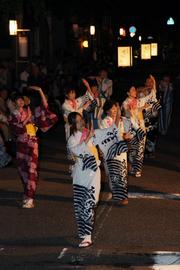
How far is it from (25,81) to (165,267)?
44.6ft

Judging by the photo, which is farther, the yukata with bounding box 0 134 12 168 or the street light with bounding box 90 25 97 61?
the street light with bounding box 90 25 97 61

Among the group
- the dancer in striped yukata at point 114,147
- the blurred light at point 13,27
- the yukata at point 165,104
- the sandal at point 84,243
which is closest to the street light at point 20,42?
the blurred light at point 13,27

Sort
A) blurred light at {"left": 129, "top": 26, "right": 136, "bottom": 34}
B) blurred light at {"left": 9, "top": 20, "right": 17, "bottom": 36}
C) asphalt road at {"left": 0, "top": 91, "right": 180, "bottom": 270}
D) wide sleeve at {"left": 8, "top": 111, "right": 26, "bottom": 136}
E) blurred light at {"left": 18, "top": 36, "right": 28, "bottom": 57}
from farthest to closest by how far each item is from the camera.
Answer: blurred light at {"left": 129, "top": 26, "right": 136, "bottom": 34} < blurred light at {"left": 9, "top": 20, "right": 17, "bottom": 36} < blurred light at {"left": 18, "top": 36, "right": 28, "bottom": 57} < wide sleeve at {"left": 8, "top": 111, "right": 26, "bottom": 136} < asphalt road at {"left": 0, "top": 91, "right": 180, "bottom": 270}

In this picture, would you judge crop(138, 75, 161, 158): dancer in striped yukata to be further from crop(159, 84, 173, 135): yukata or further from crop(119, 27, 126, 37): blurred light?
crop(119, 27, 126, 37): blurred light

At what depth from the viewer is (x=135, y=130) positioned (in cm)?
1331

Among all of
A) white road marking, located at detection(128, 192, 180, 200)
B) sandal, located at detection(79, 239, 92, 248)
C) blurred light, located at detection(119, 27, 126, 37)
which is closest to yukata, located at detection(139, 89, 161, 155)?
white road marking, located at detection(128, 192, 180, 200)

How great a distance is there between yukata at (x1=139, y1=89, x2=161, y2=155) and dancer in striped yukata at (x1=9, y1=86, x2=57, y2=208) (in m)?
3.36

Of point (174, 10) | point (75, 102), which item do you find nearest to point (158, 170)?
point (75, 102)

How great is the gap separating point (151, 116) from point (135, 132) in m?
2.24

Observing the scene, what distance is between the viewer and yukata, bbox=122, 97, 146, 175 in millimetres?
13133

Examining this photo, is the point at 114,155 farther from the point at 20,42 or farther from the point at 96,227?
the point at 20,42

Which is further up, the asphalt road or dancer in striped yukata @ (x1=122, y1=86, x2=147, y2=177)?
dancer in striped yukata @ (x1=122, y1=86, x2=147, y2=177)

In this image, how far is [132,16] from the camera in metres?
57.4

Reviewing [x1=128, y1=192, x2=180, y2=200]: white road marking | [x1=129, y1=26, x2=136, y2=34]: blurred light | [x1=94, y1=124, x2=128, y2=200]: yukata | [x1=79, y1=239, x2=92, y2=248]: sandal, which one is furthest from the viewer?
[x1=129, y1=26, x2=136, y2=34]: blurred light
